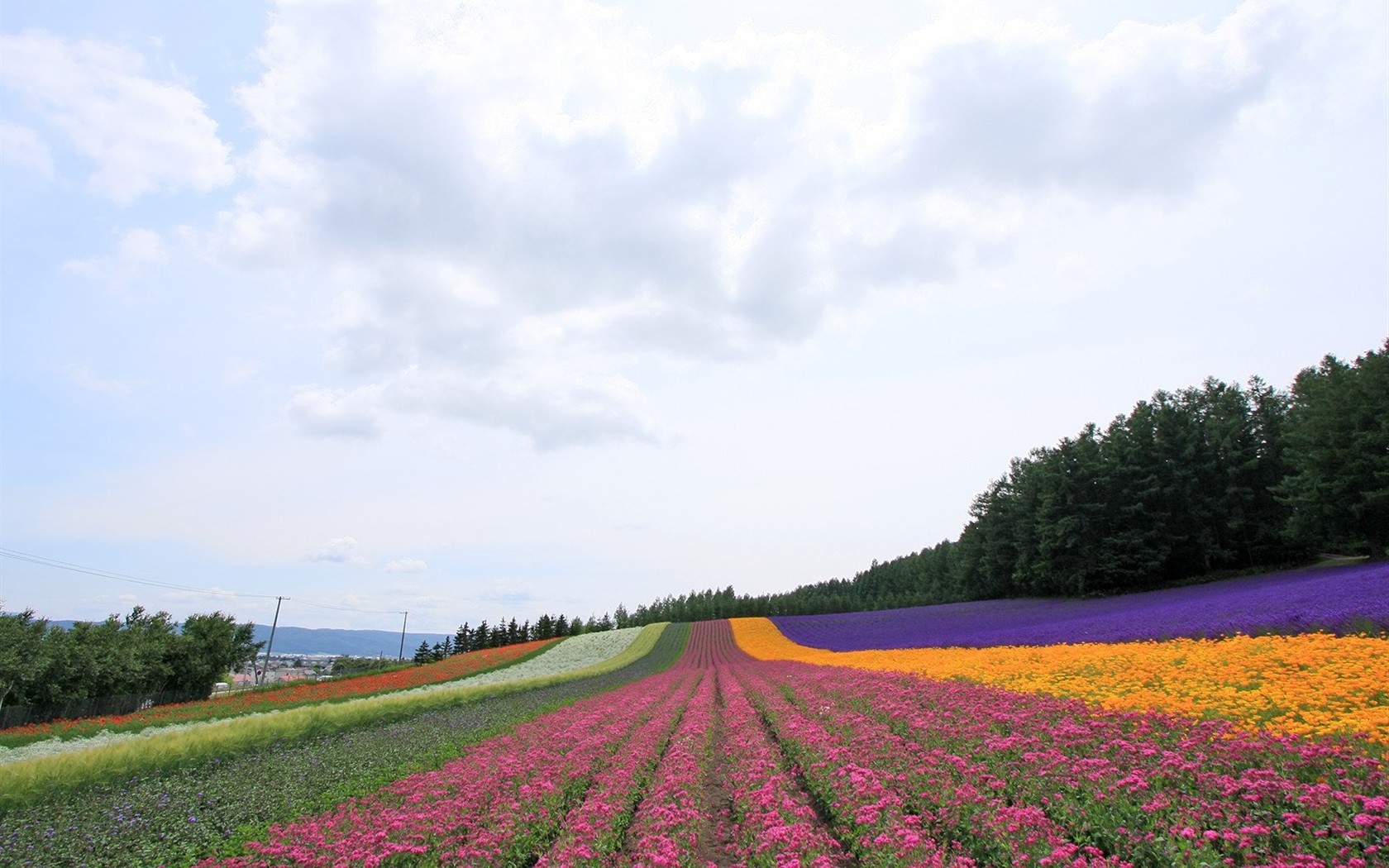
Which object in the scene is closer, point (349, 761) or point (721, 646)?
point (349, 761)

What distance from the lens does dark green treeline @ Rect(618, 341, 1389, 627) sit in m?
35.7

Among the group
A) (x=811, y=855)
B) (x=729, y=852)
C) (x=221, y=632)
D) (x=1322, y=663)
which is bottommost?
(x=729, y=852)

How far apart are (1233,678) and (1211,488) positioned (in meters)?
48.0

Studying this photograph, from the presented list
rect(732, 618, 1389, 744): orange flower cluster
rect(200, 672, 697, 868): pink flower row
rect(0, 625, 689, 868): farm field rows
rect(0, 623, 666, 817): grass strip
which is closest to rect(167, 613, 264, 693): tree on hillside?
rect(0, 623, 666, 817): grass strip

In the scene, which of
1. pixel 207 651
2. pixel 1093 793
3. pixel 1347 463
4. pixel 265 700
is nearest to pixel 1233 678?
pixel 1093 793

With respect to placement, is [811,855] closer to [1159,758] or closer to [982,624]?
[1159,758]

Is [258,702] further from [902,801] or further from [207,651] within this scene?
[902,801]

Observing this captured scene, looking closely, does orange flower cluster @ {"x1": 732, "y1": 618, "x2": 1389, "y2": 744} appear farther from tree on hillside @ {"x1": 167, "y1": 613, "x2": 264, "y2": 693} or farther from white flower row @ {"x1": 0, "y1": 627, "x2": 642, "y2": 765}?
tree on hillside @ {"x1": 167, "y1": 613, "x2": 264, "y2": 693}

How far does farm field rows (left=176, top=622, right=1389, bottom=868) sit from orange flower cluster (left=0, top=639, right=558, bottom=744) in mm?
20535

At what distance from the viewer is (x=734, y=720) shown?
49.6 feet

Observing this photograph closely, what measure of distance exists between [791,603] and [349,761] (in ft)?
284

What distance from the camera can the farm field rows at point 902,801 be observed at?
5.40 meters

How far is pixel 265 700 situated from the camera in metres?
33.5

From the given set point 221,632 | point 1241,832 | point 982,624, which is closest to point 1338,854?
point 1241,832
